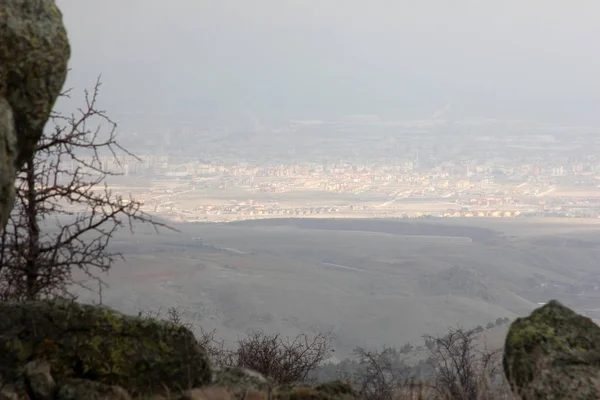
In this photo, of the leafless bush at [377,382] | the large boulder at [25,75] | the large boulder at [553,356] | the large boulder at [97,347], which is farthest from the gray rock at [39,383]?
the large boulder at [553,356]

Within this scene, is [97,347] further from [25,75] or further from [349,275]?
[349,275]

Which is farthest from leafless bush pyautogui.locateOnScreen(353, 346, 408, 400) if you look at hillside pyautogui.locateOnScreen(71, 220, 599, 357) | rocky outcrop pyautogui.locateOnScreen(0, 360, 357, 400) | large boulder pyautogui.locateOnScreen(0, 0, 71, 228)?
hillside pyautogui.locateOnScreen(71, 220, 599, 357)

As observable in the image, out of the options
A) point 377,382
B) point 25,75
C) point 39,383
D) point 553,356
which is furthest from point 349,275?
point 25,75

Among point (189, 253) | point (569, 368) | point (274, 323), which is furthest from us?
point (189, 253)

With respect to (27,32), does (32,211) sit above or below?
below

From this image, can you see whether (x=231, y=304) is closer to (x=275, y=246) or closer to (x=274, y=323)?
(x=274, y=323)

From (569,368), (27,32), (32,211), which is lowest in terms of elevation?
(569,368)

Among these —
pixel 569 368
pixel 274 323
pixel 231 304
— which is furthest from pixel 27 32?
pixel 231 304
